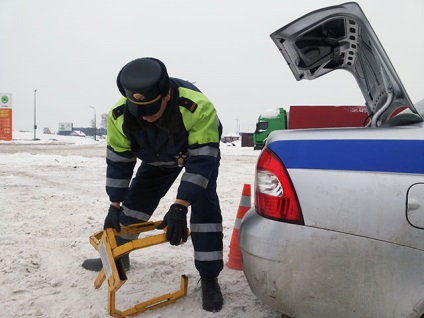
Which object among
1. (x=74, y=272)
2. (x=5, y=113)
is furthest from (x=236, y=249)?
(x=5, y=113)

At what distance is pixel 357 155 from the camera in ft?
4.55

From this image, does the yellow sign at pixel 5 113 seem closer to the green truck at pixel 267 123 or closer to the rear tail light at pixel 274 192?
the green truck at pixel 267 123

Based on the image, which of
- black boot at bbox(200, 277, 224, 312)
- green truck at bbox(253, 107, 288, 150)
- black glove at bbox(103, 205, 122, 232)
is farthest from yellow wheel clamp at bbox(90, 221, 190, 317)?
green truck at bbox(253, 107, 288, 150)

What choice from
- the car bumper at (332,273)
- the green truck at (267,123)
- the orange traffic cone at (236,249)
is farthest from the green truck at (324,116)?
the green truck at (267,123)

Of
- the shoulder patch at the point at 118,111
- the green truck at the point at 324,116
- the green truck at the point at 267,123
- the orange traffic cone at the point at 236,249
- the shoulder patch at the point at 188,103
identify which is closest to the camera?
the shoulder patch at the point at 188,103

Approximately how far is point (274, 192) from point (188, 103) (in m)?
0.78

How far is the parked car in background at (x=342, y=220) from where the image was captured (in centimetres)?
131

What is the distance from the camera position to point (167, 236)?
1.94 metres

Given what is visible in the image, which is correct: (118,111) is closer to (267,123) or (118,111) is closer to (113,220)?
(113,220)

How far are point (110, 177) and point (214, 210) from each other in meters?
0.71

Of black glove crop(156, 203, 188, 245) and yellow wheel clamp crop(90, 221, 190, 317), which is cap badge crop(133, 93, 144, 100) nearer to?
black glove crop(156, 203, 188, 245)

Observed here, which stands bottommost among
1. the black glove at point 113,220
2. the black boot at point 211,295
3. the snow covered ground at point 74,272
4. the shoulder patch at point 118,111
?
the snow covered ground at point 74,272

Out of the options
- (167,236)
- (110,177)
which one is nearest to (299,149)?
(167,236)

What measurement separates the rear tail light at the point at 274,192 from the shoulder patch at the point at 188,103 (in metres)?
0.55
